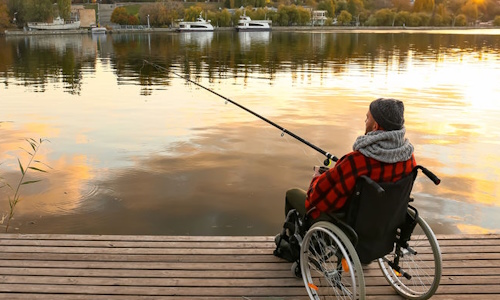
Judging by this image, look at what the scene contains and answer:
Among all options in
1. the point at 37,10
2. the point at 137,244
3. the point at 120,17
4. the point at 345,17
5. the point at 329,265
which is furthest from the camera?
the point at 345,17

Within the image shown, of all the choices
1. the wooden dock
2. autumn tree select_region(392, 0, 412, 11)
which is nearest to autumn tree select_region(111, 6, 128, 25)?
autumn tree select_region(392, 0, 412, 11)

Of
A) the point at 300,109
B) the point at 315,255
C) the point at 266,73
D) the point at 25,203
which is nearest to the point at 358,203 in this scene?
the point at 315,255

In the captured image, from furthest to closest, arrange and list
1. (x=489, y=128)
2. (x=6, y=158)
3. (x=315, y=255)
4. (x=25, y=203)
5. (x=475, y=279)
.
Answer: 1. (x=489, y=128)
2. (x=6, y=158)
3. (x=25, y=203)
4. (x=475, y=279)
5. (x=315, y=255)

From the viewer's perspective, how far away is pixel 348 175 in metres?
3.36

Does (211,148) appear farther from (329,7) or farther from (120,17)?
(329,7)

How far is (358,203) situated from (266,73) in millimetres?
23904

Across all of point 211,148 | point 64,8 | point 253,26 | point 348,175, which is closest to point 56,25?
point 64,8

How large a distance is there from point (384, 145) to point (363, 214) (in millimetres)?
531

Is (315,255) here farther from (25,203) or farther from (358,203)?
(25,203)

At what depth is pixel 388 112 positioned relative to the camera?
3219 mm

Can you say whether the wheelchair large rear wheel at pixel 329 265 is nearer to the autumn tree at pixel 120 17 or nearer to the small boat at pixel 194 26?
the small boat at pixel 194 26

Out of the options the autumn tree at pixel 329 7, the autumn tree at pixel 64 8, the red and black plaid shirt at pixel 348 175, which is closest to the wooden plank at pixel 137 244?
the red and black plaid shirt at pixel 348 175

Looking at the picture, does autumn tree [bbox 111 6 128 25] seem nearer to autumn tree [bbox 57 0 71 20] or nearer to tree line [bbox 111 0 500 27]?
tree line [bbox 111 0 500 27]

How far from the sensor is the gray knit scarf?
323 centimetres
